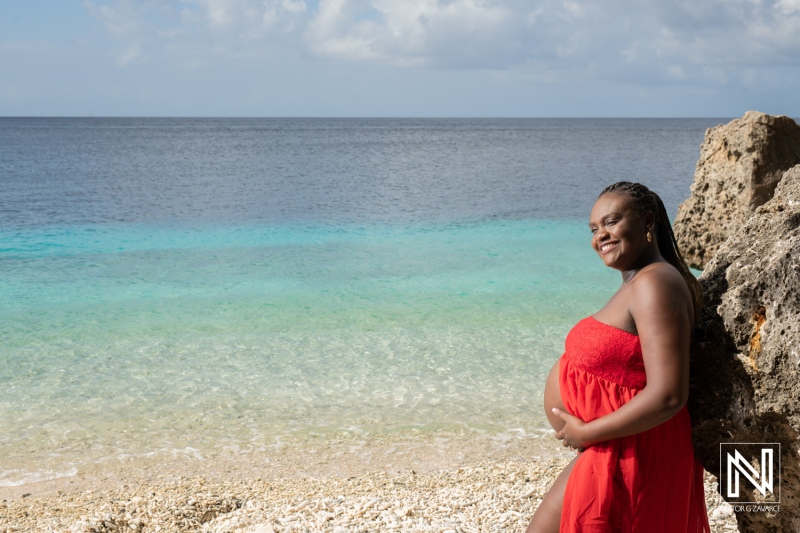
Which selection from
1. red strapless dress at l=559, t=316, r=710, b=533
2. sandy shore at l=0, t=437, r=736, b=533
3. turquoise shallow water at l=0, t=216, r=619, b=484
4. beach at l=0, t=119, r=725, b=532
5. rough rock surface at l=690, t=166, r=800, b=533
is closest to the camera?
red strapless dress at l=559, t=316, r=710, b=533

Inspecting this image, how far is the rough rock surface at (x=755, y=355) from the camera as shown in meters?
2.56

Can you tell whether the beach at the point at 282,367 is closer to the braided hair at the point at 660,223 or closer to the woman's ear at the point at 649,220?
the braided hair at the point at 660,223

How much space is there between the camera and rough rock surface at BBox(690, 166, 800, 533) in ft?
8.41

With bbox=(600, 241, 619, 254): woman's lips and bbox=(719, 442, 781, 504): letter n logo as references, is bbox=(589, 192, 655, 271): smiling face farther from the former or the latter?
bbox=(719, 442, 781, 504): letter n logo

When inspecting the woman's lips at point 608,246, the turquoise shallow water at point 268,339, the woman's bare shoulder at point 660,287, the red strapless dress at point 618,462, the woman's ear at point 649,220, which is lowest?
the turquoise shallow water at point 268,339

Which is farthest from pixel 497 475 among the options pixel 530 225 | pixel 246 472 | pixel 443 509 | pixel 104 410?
pixel 530 225

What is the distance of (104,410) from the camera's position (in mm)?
6879

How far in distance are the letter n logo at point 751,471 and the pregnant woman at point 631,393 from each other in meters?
0.22

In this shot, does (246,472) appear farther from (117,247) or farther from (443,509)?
(117,247)

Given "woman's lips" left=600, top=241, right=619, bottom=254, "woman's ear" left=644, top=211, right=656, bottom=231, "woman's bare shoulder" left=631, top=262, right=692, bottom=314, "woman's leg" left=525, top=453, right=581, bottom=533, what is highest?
"woman's ear" left=644, top=211, right=656, bottom=231

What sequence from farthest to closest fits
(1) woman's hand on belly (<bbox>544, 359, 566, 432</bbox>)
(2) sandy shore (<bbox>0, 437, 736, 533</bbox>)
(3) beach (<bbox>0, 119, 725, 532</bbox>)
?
(3) beach (<bbox>0, 119, 725, 532</bbox>), (2) sandy shore (<bbox>0, 437, 736, 533</bbox>), (1) woman's hand on belly (<bbox>544, 359, 566, 432</bbox>)
